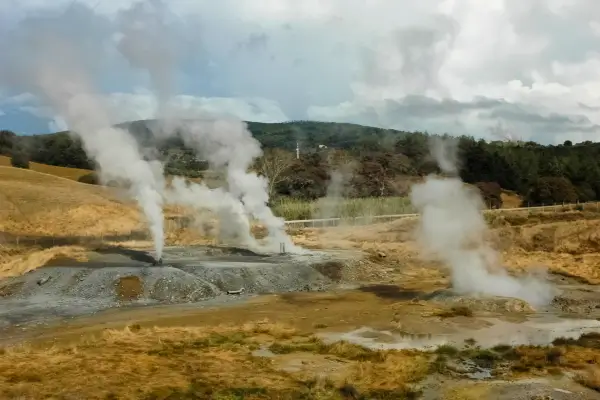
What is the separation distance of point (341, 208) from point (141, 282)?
4238 cm

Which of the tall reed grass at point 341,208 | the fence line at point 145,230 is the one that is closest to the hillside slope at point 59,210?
the fence line at point 145,230

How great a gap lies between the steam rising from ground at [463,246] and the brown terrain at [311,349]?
5.53 ft

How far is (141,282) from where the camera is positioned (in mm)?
30469

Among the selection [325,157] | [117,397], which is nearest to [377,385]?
[117,397]

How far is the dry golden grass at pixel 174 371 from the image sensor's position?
14430mm

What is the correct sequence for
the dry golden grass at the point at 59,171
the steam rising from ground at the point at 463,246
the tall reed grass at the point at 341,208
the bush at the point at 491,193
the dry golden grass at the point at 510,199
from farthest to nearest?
the dry golden grass at the point at 59,171 < the dry golden grass at the point at 510,199 < the bush at the point at 491,193 < the tall reed grass at the point at 341,208 < the steam rising from ground at the point at 463,246

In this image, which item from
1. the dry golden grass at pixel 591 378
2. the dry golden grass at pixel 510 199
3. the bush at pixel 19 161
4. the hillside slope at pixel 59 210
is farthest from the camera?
the dry golden grass at pixel 510 199

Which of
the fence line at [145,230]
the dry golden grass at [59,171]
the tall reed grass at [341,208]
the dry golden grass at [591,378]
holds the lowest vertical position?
the dry golden grass at [591,378]

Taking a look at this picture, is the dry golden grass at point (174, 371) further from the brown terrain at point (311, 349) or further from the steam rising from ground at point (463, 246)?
the steam rising from ground at point (463, 246)

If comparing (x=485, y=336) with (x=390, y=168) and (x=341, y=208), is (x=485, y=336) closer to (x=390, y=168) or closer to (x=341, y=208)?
(x=341, y=208)

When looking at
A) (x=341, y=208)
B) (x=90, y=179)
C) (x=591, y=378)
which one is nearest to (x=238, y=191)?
(x=341, y=208)

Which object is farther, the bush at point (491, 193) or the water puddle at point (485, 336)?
the bush at point (491, 193)

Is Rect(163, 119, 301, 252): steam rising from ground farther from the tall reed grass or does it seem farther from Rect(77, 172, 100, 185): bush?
Rect(77, 172, 100, 185): bush

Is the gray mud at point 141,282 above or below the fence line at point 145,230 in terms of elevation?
below
